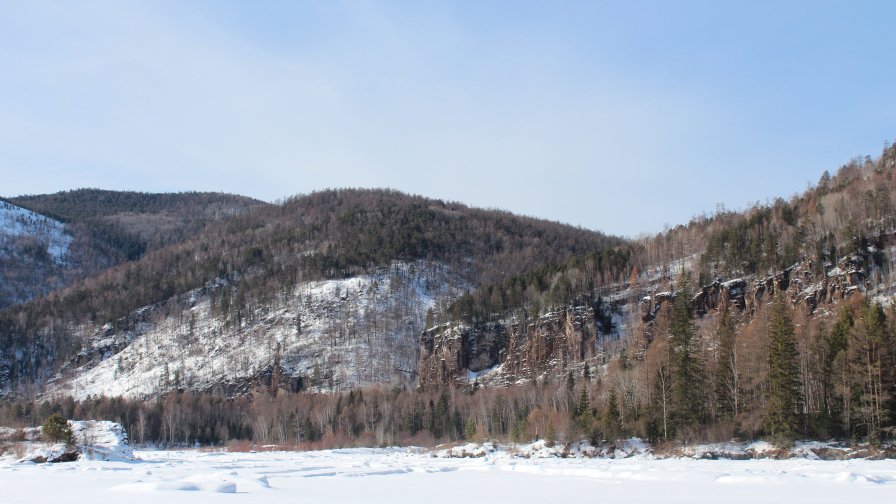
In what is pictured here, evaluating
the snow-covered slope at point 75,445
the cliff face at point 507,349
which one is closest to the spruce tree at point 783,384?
the snow-covered slope at point 75,445

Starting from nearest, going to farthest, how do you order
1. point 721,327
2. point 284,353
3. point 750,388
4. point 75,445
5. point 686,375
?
point 75,445 < point 750,388 < point 686,375 < point 721,327 < point 284,353

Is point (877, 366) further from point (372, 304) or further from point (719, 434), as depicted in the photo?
point (372, 304)

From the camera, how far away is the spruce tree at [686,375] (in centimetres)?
6094

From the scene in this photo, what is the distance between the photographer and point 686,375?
6178cm

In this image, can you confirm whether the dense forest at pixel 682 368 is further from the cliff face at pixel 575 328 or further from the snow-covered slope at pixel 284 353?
the snow-covered slope at pixel 284 353

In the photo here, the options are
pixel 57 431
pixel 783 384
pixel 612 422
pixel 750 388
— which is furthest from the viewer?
pixel 612 422

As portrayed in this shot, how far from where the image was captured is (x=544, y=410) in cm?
8844

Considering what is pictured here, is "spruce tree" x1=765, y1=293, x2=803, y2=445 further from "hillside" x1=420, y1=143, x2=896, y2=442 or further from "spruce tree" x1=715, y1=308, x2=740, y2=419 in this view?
"spruce tree" x1=715, y1=308, x2=740, y2=419

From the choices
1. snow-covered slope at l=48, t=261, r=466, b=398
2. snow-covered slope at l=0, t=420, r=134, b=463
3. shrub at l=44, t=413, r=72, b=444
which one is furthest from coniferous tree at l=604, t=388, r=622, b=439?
snow-covered slope at l=48, t=261, r=466, b=398

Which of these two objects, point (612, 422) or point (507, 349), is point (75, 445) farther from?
point (507, 349)

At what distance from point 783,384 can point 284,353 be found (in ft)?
445

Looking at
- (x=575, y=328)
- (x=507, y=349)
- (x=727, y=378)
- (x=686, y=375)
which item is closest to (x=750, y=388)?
(x=727, y=378)

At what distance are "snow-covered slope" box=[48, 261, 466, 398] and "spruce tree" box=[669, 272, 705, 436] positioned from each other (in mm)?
104655

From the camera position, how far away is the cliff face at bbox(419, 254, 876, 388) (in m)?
105
